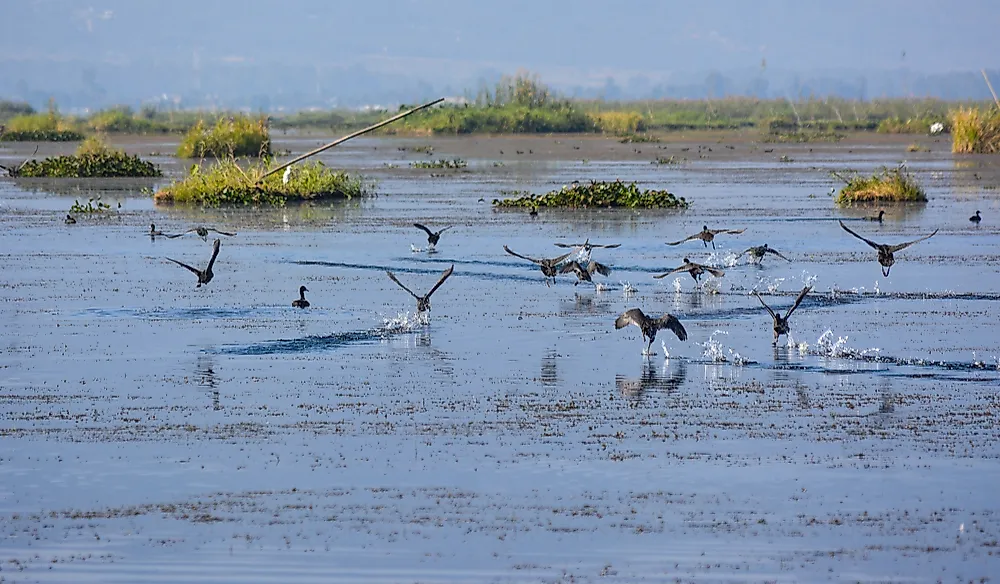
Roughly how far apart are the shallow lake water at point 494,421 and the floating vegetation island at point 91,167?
83.2 ft

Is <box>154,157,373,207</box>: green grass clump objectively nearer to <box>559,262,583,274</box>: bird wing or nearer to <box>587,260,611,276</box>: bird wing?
<box>587,260,611,276</box>: bird wing

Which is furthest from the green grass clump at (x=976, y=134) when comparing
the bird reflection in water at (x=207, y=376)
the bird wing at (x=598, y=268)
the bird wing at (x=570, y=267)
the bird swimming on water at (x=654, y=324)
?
the bird reflection in water at (x=207, y=376)

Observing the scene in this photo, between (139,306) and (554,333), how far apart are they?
16.3 feet

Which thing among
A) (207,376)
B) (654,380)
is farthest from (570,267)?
(207,376)

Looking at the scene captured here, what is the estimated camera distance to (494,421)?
11.9m

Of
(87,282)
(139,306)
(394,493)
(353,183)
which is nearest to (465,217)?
(353,183)

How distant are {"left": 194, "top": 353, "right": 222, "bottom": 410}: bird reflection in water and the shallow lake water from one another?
0.27ft

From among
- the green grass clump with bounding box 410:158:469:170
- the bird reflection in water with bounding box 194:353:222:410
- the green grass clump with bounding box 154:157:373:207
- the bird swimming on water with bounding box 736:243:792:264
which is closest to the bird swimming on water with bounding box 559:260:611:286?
the bird swimming on water with bounding box 736:243:792:264

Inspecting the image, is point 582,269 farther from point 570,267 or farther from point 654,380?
point 654,380

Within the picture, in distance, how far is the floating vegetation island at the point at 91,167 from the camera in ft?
160

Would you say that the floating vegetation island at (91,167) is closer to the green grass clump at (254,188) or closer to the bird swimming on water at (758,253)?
the green grass clump at (254,188)

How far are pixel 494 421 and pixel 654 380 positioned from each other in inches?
Result: 83.3

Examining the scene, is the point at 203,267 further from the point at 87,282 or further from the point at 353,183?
the point at 353,183

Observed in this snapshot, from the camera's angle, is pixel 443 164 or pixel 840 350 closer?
pixel 840 350
